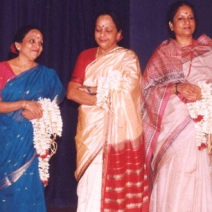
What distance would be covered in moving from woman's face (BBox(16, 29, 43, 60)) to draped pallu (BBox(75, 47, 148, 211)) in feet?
2.22

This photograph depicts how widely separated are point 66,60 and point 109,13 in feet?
5.33

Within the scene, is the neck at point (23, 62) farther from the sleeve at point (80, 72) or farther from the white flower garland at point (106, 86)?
the white flower garland at point (106, 86)

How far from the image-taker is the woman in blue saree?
11.7 ft

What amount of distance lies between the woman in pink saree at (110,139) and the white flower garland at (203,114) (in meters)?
0.47

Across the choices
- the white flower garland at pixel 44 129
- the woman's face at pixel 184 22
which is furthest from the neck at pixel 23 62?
the woman's face at pixel 184 22

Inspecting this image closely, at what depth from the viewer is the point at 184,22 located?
3809 millimetres

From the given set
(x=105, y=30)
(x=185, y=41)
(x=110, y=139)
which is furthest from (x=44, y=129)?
(x=185, y=41)

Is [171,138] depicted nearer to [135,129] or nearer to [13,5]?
[135,129]

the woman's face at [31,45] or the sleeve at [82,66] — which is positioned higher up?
the woman's face at [31,45]

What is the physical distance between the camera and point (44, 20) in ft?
16.8

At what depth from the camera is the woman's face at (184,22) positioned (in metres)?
3.79

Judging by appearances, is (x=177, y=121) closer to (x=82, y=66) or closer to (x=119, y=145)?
(x=119, y=145)

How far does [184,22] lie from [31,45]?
139 centimetres

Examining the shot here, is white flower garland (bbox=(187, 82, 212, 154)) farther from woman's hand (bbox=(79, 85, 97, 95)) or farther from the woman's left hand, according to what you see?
the woman's left hand
